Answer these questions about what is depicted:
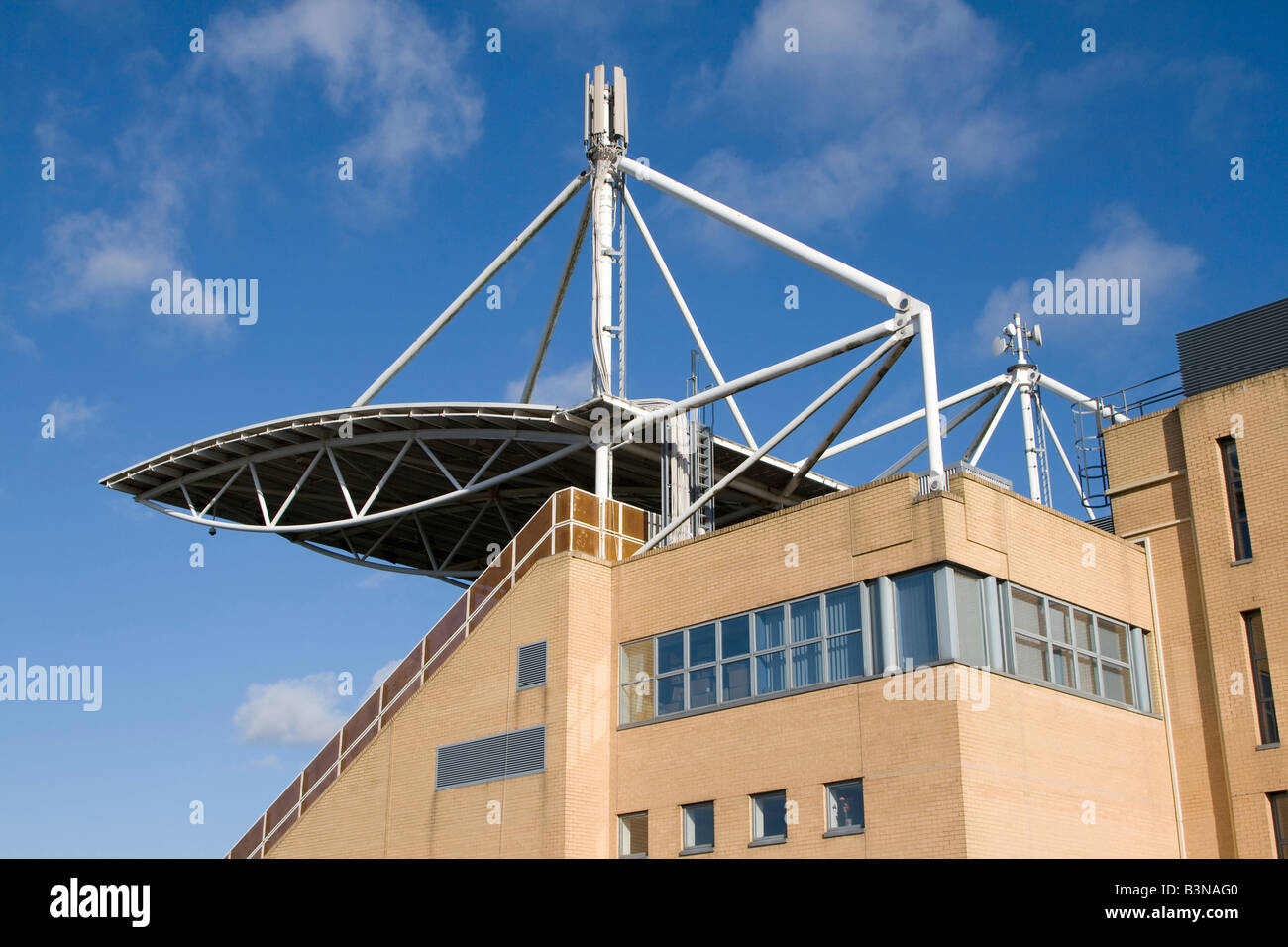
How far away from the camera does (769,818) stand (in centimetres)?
2388

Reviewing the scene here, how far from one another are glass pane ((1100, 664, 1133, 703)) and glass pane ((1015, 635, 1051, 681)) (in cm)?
187

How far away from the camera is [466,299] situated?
39531 mm

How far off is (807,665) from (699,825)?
359 centimetres

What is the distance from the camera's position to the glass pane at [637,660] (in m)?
27.2

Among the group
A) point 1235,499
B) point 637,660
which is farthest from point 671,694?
point 1235,499

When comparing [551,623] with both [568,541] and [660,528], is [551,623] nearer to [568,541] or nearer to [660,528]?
[568,541]

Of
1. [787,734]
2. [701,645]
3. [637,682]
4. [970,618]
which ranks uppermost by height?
[701,645]

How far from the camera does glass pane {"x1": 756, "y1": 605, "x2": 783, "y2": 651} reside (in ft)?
82.4

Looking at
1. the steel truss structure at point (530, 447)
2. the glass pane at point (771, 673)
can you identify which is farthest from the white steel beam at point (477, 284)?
the glass pane at point (771, 673)

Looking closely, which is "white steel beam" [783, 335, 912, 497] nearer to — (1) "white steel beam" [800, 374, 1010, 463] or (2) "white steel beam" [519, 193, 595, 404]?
(1) "white steel beam" [800, 374, 1010, 463]

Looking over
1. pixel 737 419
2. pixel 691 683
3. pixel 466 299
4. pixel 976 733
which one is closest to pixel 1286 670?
pixel 976 733

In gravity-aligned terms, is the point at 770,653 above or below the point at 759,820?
above

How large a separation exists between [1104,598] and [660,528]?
31.1ft

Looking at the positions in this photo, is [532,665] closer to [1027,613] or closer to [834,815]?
[834,815]
